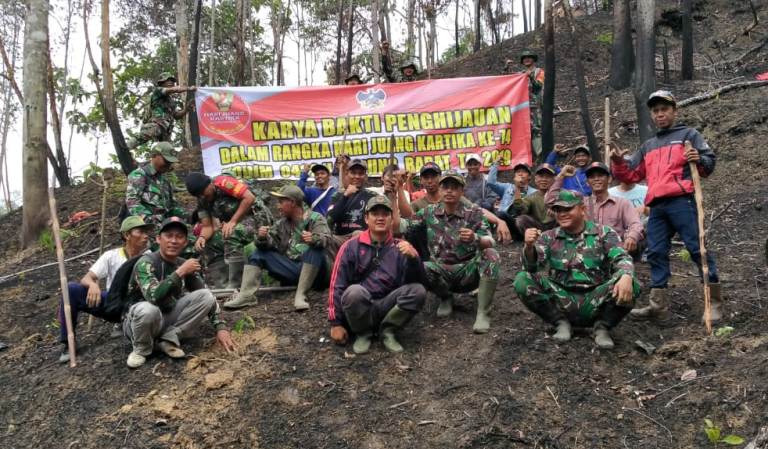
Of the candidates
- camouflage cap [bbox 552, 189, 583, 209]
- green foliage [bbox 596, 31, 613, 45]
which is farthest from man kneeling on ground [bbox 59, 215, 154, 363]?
green foliage [bbox 596, 31, 613, 45]

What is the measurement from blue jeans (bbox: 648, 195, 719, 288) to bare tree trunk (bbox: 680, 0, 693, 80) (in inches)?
348

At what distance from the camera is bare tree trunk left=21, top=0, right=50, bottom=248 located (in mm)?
9305

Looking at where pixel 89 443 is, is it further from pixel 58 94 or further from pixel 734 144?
pixel 58 94

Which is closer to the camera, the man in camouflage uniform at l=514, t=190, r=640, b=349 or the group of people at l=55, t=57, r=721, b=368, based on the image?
the man in camouflage uniform at l=514, t=190, r=640, b=349

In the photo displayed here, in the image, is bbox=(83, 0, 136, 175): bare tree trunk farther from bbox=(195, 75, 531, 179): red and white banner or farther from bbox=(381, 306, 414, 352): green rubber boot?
bbox=(381, 306, 414, 352): green rubber boot

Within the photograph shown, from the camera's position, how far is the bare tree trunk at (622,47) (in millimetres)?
12703

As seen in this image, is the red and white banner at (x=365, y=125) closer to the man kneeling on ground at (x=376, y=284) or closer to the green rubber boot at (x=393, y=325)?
the man kneeling on ground at (x=376, y=284)

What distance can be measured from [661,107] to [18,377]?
605 cm

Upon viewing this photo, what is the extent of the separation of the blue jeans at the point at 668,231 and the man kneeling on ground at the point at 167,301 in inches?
144

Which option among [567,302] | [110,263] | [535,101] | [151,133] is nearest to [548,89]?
[535,101]

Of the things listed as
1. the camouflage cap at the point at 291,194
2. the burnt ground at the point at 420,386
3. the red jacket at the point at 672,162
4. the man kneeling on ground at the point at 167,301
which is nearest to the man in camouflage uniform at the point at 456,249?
the burnt ground at the point at 420,386

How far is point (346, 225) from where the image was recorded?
21.5ft

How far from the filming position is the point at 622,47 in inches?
509

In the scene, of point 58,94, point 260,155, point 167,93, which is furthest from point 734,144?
point 58,94
